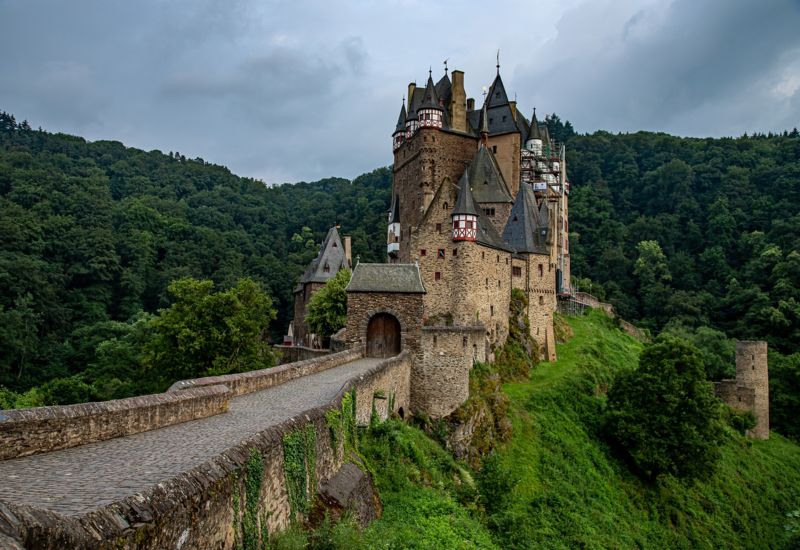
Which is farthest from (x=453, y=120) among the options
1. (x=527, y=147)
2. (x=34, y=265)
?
(x=34, y=265)

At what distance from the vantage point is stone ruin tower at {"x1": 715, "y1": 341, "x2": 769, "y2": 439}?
47.1 m

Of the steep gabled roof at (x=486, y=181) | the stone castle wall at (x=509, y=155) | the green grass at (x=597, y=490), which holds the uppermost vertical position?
the stone castle wall at (x=509, y=155)

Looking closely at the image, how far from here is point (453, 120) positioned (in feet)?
145

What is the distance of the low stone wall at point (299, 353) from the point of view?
30781 mm

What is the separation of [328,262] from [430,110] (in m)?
17.9

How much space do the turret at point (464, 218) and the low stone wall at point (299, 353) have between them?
32.3 feet

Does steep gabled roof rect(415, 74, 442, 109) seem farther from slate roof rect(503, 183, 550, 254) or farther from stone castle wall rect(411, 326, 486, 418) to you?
stone castle wall rect(411, 326, 486, 418)

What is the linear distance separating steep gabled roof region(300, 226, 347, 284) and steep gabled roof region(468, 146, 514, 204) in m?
16.1

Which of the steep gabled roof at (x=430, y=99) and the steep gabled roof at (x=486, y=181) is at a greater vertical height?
the steep gabled roof at (x=430, y=99)

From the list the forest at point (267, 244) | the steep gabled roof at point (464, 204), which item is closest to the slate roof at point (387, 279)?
the steep gabled roof at point (464, 204)

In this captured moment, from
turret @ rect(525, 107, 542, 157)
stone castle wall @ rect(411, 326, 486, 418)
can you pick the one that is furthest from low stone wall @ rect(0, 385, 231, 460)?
turret @ rect(525, 107, 542, 157)

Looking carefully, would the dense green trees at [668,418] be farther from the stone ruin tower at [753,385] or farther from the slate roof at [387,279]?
the stone ruin tower at [753,385]

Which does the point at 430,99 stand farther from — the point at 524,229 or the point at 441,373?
the point at 441,373

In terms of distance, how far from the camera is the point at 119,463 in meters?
7.80
